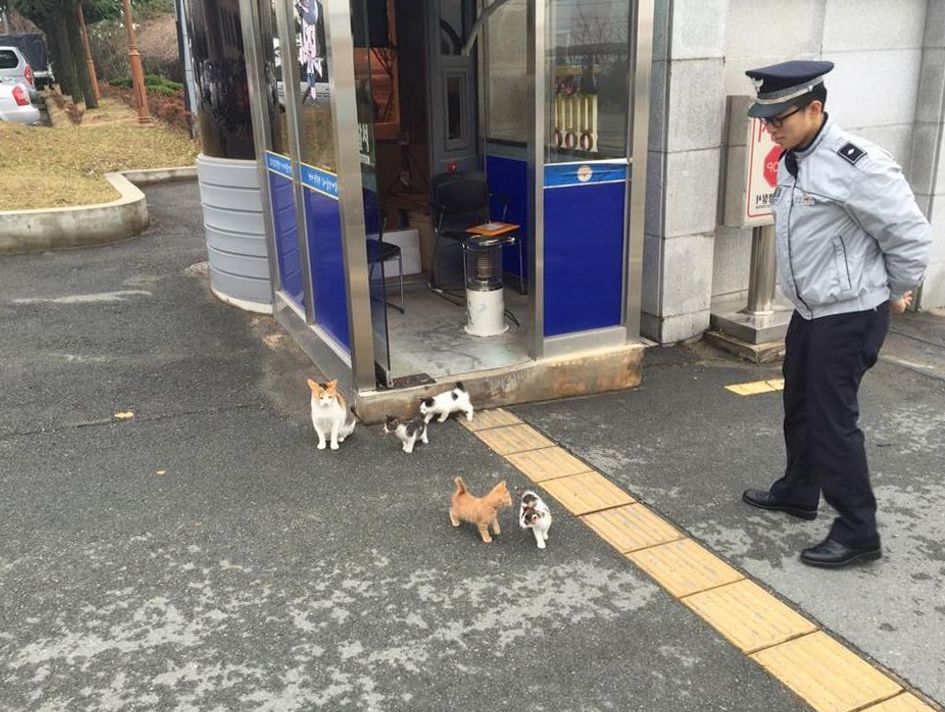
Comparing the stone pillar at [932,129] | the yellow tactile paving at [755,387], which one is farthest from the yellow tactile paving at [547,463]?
the stone pillar at [932,129]

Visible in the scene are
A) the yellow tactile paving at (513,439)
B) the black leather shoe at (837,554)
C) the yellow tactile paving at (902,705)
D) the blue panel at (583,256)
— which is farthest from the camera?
the blue panel at (583,256)

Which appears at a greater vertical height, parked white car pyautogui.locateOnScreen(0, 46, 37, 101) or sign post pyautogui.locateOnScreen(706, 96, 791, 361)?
parked white car pyautogui.locateOnScreen(0, 46, 37, 101)

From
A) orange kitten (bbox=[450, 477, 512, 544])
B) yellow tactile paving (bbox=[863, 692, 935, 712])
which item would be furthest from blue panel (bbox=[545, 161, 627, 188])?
yellow tactile paving (bbox=[863, 692, 935, 712])

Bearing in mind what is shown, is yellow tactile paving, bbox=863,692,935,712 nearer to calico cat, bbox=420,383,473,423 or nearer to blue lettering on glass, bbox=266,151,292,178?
calico cat, bbox=420,383,473,423

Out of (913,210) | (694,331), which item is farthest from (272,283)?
(913,210)

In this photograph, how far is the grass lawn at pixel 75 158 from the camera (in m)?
10.1

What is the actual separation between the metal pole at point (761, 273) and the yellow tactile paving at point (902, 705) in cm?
379

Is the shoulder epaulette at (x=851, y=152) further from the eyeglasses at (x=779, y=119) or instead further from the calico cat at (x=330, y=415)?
the calico cat at (x=330, y=415)

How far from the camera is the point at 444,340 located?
5.68 metres

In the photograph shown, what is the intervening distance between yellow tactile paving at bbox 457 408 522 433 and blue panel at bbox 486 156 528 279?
1.98 m

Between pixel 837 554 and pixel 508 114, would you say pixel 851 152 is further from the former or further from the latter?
pixel 508 114

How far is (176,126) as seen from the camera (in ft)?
59.4

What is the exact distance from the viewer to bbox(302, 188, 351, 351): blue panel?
15.8 feet

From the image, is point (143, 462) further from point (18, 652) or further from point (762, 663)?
point (762, 663)
